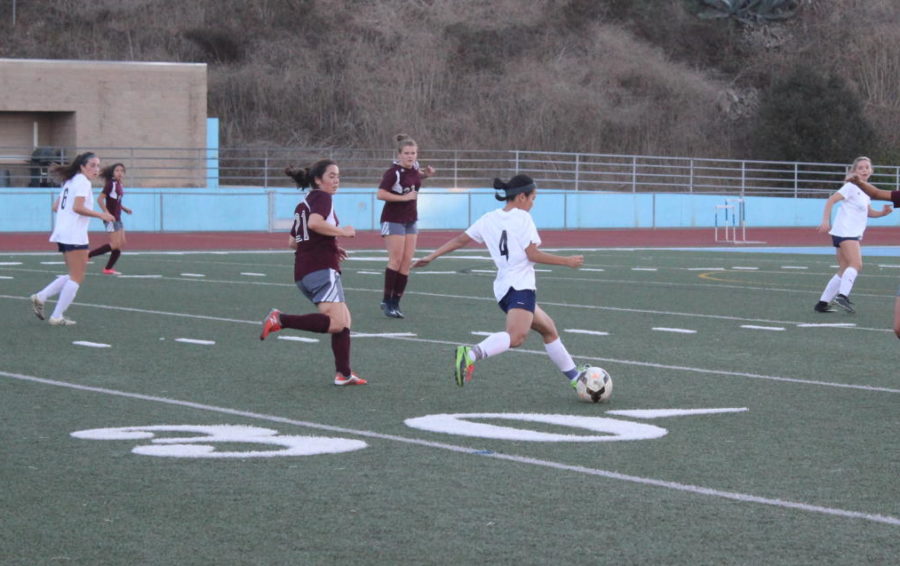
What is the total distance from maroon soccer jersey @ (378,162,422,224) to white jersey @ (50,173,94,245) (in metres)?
3.05

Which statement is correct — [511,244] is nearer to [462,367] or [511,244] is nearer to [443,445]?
[462,367]

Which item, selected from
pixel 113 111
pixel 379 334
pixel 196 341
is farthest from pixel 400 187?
pixel 113 111

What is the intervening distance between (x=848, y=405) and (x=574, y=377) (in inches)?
68.6

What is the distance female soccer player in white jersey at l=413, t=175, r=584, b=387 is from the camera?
9.34 metres

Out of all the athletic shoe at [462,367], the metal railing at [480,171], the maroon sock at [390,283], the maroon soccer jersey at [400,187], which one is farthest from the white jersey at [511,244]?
the metal railing at [480,171]

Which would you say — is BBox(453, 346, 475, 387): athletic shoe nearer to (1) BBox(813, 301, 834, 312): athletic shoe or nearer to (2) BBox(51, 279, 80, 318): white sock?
(2) BBox(51, 279, 80, 318): white sock

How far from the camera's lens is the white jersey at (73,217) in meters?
14.0

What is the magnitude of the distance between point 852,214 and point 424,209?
74.9 ft

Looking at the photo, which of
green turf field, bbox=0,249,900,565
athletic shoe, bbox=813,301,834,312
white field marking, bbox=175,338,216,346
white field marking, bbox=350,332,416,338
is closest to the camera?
green turf field, bbox=0,249,900,565

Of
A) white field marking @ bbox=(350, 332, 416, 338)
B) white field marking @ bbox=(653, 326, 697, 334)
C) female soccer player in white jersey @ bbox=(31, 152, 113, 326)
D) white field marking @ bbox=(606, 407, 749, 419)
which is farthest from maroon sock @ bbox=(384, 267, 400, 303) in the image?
white field marking @ bbox=(606, 407, 749, 419)

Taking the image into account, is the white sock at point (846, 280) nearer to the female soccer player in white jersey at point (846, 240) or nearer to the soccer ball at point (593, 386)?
the female soccer player in white jersey at point (846, 240)

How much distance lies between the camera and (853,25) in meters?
60.1

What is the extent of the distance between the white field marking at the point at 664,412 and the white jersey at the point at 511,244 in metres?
1.10

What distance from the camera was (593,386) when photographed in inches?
359
